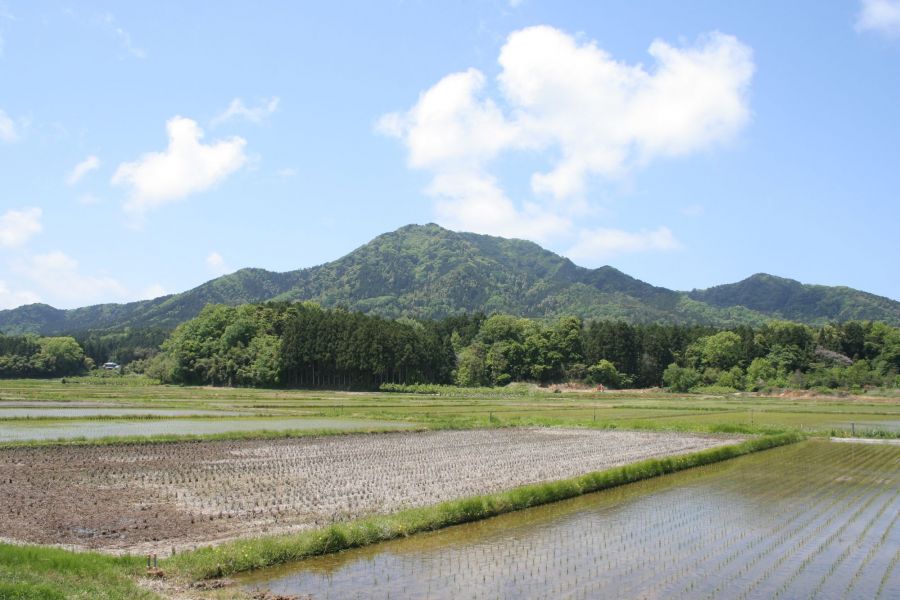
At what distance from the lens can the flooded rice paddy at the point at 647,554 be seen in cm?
1147

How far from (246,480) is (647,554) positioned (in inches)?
503

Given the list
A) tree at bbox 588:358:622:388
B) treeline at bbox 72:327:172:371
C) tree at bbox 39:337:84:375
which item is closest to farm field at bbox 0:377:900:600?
tree at bbox 588:358:622:388

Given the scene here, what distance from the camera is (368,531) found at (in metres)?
14.2

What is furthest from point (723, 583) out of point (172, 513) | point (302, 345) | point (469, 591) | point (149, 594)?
point (302, 345)

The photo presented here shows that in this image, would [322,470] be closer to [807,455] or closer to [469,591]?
[469,591]

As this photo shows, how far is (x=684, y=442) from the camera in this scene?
3759 centimetres

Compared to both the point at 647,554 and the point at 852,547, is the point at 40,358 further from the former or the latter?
the point at 852,547

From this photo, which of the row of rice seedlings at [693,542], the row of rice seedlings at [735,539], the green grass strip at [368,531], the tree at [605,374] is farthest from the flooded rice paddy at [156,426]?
the tree at [605,374]

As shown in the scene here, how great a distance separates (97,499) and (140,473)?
4.75m

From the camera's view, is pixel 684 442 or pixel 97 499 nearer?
pixel 97 499

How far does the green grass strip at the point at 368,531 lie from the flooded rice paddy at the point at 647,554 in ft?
1.01

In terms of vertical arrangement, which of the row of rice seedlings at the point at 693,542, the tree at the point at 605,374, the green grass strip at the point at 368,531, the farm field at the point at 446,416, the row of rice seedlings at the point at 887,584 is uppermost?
the tree at the point at 605,374

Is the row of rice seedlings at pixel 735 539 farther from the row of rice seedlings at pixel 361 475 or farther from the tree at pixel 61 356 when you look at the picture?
the tree at pixel 61 356

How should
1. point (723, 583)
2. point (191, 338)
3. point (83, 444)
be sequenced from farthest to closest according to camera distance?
point (191, 338), point (83, 444), point (723, 583)
